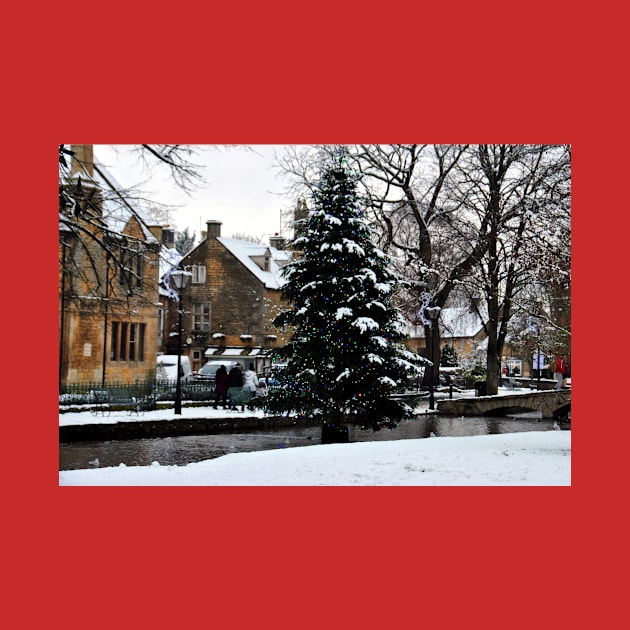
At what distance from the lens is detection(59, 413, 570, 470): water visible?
9305 mm

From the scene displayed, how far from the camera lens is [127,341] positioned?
32.5ft

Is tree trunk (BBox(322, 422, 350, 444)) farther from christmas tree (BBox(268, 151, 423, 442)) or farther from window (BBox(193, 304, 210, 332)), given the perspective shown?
window (BBox(193, 304, 210, 332))

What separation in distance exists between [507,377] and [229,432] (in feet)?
13.8

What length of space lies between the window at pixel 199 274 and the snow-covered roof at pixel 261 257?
417 mm

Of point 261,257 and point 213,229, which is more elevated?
point 213,229

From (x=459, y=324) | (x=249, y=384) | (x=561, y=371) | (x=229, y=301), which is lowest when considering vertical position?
(x=249, y=384)

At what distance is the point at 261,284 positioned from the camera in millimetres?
10719

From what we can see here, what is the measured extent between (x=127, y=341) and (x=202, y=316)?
1.13 metres

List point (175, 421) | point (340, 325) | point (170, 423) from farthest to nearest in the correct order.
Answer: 1. point (175, 421)
2. point (170, 423)
3. point (340, 325)

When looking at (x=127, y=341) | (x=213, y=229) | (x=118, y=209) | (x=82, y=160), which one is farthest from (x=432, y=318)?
(x=82, y=160)

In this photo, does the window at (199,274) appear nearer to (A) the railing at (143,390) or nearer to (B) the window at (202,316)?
(B) the window at (202,316)

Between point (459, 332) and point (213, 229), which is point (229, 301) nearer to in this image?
point (213, 229)

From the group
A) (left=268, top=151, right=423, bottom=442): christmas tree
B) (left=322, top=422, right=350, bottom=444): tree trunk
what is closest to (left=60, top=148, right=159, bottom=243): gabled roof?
(left=268, top=151, right=423, bottom=442): christmas tree

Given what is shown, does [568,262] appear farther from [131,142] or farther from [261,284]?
[131,142]
